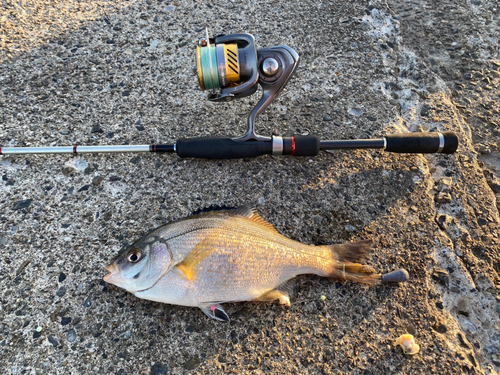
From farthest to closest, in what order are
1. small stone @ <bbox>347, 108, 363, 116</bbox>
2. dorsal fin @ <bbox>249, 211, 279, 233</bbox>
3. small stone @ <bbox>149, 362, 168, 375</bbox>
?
small stone @ <bbox>347, 108, 363, 116</bbox>, dorsal fin @ <bbox>249, 211, 279, 233</bbox>, small stone @ <bbox>149, 362, 168, 375</bbox>

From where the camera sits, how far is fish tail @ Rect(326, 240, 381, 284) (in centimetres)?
202

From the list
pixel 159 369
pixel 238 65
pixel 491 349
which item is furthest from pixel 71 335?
pixel 491 349

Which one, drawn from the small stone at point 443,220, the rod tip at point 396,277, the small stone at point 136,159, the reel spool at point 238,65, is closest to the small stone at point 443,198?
the small stone at point 443,220

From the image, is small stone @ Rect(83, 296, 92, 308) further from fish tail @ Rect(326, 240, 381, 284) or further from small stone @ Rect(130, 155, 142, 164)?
fish tail @ Rect(326, 240, 381, 284)

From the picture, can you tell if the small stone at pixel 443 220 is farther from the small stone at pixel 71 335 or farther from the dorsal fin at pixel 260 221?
the small stone at pixel 71 335

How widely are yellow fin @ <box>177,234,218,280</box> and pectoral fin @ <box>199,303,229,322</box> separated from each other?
0.19 m

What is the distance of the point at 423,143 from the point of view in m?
2.43

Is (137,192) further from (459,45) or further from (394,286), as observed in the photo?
(459,45)

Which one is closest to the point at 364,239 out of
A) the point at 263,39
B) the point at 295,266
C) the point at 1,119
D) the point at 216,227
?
the point at 295,266

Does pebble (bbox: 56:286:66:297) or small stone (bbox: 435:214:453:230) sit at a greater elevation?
small stone (bbox: 435:214:453:230)

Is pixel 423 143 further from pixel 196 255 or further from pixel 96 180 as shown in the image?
pixel 96 180

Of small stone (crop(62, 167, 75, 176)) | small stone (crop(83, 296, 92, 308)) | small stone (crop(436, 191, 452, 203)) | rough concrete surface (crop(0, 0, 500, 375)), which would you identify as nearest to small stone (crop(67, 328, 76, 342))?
rough concrete surface (crop(0, 0, 500, 375))

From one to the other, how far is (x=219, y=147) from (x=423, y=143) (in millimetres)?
1404

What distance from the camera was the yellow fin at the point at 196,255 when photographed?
1867 millimetres
